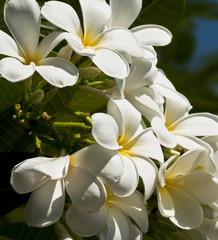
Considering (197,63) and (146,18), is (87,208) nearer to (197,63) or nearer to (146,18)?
(146,18)

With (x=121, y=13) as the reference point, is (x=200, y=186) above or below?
below

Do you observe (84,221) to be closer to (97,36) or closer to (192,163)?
(192,163)

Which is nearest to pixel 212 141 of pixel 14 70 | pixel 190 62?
pixel 14 70

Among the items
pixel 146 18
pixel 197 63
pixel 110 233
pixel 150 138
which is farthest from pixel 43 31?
pixel 197 63

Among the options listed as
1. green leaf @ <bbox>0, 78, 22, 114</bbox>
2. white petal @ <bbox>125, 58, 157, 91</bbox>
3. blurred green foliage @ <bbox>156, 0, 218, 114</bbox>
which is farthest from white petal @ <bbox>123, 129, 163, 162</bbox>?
blurred green foliage @ <bbox>156, 0, 218, 114</bbox>

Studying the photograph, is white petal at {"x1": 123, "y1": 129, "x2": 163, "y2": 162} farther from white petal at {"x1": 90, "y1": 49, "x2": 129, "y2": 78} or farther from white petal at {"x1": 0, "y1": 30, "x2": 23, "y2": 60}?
white petal at {"x1": 0, "y1": 30, "x2": 23, "y2": 60}

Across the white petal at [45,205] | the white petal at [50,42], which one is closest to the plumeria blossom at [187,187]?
the white petal at [45,205]
